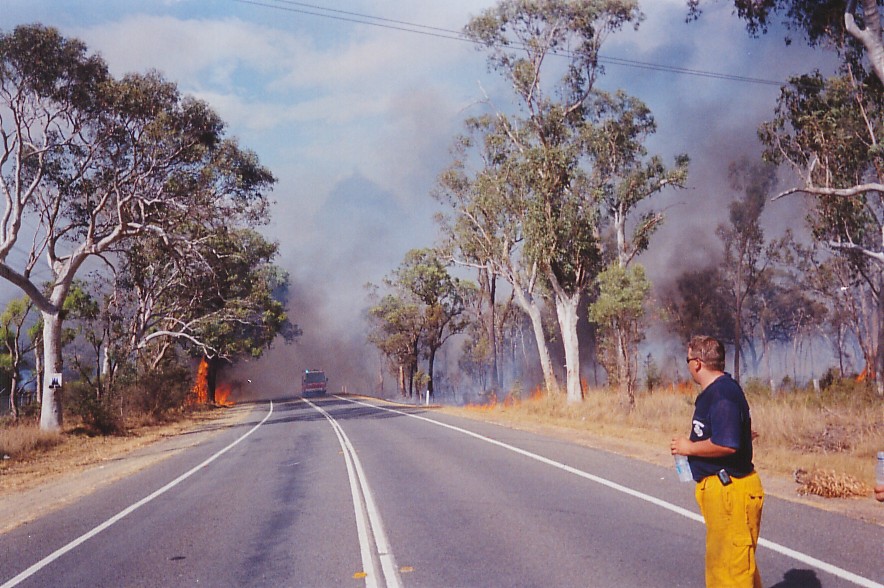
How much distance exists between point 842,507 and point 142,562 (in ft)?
25.1

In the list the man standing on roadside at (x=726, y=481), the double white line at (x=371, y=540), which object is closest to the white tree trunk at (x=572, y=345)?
the double white line at (x=371, y=540)

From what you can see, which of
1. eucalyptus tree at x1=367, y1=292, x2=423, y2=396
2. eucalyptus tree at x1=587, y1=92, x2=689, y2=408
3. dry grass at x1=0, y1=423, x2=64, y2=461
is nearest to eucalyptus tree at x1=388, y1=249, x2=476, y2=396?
eucalyptus tree at x1=367, y1=292, x2=423, y2=396

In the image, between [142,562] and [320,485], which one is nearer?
[142,562]

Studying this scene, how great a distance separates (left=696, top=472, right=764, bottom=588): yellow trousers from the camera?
4156 mm

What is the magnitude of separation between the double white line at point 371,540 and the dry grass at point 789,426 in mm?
5633

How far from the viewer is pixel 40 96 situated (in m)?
23.7

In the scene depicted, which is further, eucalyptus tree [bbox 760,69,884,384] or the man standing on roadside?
eucalyptus tree [bbox 760,69,884,384]

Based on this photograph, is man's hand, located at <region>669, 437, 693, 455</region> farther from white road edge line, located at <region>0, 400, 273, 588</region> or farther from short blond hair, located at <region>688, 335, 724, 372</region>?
white road edge line, located at <region>0, 400, 273, 588</region>

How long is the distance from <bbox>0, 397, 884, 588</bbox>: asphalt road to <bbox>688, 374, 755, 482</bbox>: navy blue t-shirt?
6.30 ft

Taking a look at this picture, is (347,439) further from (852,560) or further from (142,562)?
(852,560)

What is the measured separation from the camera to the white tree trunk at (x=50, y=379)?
77.3ft

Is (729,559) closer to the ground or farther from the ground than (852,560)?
farther from the ground

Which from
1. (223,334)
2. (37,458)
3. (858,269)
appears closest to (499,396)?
(858,269)

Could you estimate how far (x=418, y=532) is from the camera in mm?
7988
